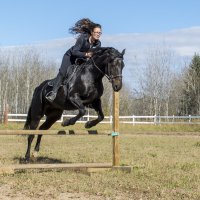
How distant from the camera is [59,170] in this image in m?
8.02

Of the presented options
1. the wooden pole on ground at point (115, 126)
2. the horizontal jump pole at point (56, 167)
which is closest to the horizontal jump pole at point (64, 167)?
the horizontal jump pole at point (56, 167)

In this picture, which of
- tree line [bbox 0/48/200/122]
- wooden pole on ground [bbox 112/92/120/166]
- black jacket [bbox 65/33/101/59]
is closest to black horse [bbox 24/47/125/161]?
black jacket [bbox 65/33/101/59]

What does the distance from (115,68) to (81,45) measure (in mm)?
1075

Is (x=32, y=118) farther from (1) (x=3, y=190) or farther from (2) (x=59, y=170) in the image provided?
(1) (x=3, y=190)

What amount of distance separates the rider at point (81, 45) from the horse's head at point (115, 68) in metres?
0.65

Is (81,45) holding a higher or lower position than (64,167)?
higher

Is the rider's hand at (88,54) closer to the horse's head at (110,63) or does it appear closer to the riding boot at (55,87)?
the horse's head at (110,63)

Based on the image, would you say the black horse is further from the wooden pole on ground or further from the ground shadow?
the ground shadow

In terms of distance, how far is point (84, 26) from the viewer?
849 centimetres

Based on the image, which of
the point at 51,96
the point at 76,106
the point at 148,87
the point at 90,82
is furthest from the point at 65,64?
the point at 148,87

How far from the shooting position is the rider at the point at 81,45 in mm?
8266

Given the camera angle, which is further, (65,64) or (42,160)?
(42,160)

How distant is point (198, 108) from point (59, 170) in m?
48.5

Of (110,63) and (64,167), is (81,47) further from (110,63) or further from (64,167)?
(64,167)
